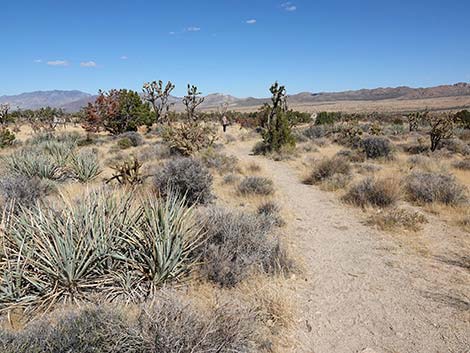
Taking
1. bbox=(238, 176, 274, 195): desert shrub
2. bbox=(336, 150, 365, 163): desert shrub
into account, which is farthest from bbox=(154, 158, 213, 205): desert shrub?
Result: bbox=(336, 150, 365, 163): desert shrub

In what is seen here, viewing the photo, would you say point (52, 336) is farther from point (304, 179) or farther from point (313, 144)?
point (313, 144)

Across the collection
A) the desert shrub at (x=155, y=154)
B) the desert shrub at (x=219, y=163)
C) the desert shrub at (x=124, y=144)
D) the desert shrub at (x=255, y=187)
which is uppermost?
the desert shrub at (x=124, y=144)

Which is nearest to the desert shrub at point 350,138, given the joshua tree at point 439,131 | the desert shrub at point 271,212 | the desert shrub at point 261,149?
the joshua tree at point 439,131

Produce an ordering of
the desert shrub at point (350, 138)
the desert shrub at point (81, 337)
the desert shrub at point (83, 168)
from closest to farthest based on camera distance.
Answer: the desert shrub at point (81, 337) → the desert shrub at point (83, 168) → the desert shrub at point (350, 138)

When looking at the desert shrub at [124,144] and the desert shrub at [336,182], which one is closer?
the desert shrub at [336,182]

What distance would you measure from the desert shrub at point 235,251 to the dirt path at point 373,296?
59 centimetres

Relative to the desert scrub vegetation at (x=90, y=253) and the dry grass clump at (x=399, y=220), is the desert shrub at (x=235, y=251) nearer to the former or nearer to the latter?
the desert scrub vegetation at (x=90, y=253)

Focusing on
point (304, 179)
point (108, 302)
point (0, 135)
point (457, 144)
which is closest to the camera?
point (108, 302)

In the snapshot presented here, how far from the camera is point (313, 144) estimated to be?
20.8m

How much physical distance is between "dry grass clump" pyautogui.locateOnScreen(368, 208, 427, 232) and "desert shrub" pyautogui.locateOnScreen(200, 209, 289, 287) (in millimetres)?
2990

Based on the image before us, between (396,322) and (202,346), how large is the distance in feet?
8.10

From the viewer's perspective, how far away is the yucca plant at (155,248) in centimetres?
412

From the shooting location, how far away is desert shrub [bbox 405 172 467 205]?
8.51 meters

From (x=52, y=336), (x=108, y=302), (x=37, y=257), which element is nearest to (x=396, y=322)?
(x=108, y=302)
